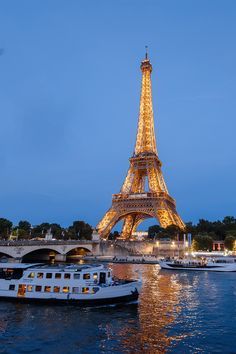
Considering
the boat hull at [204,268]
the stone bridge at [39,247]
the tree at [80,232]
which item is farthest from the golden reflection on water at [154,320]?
the tree at [80,232]

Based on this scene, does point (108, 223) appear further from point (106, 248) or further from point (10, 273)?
point (10, 273)

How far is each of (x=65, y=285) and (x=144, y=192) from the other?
71027 millimetres

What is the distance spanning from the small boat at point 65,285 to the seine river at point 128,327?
0.93 meters

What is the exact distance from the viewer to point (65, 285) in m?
32.3

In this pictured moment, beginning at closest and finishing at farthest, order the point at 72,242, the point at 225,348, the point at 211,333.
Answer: the point at 225,348 → the point at 211,333 → the point at 72,242

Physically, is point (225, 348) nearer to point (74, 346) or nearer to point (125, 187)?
point (74, 346)

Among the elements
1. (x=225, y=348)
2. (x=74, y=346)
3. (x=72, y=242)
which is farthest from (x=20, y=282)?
(x=72, y=242)

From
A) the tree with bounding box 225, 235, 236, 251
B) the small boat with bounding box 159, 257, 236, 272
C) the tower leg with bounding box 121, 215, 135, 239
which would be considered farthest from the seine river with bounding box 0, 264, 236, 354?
the tower leg with bounding box 121, 215, 135, 239

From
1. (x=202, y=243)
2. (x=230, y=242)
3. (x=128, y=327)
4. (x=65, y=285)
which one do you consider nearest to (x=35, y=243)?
(x=65, y=285)

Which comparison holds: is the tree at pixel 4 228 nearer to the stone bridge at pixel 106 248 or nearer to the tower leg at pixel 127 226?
the stone bridge at pixel 106 248

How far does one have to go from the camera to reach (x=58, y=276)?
1294 inches

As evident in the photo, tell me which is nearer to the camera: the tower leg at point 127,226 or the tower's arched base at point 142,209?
the tower's arched base at point 142,209

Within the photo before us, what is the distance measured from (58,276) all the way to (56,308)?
3.09 meters

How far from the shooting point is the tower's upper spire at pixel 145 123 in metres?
112
